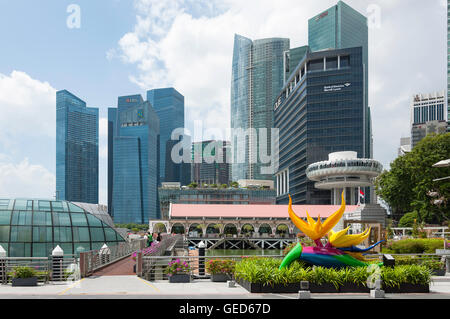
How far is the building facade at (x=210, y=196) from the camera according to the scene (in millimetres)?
144000

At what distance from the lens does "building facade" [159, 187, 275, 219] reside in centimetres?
14400

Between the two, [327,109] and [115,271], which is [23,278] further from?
[327,109]

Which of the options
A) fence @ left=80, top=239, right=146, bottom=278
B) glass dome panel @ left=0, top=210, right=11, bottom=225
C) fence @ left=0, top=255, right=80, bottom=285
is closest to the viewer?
fence @ left=0, top=255, right=80, bottom=285

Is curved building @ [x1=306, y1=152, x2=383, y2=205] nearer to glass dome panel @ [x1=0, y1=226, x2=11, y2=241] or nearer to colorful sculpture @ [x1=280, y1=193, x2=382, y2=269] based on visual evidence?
glass dome panel @ [x1=0, y1=226, x2=11, y2=241]

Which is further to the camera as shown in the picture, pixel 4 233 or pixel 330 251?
pixel 4 233

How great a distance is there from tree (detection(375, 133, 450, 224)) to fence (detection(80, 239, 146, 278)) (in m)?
42.6

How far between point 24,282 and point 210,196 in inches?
5207

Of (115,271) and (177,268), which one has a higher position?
(177,268)

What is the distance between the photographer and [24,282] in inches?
661

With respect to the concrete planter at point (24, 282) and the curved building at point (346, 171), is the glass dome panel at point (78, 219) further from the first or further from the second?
the curved building at point (346, 171)

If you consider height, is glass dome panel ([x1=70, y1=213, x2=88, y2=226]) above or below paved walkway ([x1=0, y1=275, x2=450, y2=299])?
above

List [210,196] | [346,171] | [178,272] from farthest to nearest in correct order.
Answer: [210,196] < [346,171] < [178,272]

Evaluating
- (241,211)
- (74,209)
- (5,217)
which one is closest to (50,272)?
(5,217)

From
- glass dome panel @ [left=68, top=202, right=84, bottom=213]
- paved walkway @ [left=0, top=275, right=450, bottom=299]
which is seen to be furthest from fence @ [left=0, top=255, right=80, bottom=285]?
glass dome panel @ [left=68, top=202, right=84, bottom=213]
